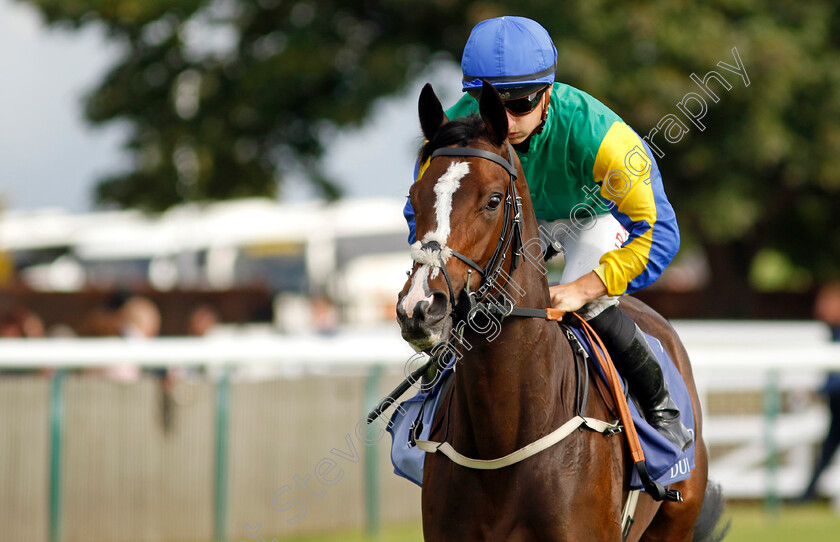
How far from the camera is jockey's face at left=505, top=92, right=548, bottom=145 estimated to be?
338 cm

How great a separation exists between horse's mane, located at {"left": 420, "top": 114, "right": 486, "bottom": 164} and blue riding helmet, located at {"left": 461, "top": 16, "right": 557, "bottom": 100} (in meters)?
0.28

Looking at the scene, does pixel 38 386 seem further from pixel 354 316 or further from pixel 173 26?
pixel 354 316

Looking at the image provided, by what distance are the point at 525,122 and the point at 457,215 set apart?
725mm

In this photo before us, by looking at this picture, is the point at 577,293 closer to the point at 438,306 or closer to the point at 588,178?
the point at 588,178

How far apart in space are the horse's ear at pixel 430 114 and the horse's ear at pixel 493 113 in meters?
0.16

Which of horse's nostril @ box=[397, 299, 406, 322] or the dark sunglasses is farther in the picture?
the dark sunglasses

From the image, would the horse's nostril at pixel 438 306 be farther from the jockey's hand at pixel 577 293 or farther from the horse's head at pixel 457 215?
the jockey's hand at pixel 577 293

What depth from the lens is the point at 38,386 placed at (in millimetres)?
6621

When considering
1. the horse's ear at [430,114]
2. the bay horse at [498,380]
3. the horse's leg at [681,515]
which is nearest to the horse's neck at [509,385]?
the bay horse at [498,380]

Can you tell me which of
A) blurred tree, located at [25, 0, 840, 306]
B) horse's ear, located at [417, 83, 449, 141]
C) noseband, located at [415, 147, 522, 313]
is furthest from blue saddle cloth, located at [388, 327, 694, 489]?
blurred tree, located at [25, 0, 840, 306]

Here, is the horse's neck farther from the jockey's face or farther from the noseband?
the jockey's face

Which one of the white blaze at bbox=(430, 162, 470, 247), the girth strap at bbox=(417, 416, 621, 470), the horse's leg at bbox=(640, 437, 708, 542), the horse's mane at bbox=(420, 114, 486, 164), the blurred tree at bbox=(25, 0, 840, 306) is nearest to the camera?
the white blaze at bbox=(430, 162, 470, 247)

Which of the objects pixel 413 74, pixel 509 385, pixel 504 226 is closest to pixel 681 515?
pixel 509 385

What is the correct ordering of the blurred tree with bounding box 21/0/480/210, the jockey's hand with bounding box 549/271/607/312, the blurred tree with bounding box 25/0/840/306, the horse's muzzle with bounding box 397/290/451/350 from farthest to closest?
the blurred tree with bounding box 21/0/480/210, the blurred tree with bounding box 25/0/840/306, the jockey's hand with bounding box 549/271/607/312, the horse's muzzle with bounding box 397/290/451/350
